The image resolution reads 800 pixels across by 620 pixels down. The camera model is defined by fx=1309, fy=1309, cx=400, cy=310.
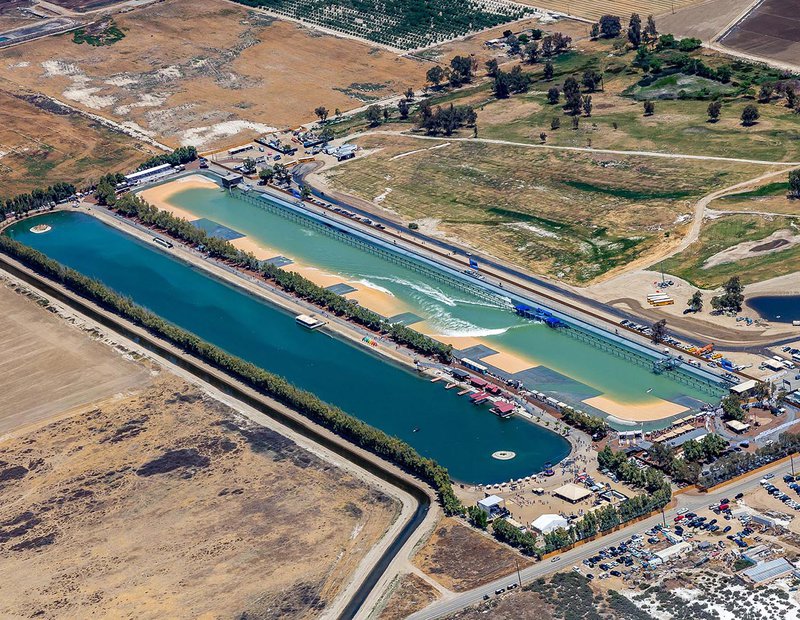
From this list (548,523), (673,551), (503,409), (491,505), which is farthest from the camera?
(503,409)

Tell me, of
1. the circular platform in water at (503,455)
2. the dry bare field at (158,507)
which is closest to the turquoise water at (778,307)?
the circular platform in water at (503,455)

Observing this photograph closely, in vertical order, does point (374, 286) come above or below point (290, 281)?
below

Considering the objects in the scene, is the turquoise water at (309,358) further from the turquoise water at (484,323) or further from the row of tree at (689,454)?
the turquoise water at (484,323)

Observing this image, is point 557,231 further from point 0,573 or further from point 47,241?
point 0,573

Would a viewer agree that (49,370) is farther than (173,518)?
Yes

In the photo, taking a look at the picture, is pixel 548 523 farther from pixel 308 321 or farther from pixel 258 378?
pixel 308 321

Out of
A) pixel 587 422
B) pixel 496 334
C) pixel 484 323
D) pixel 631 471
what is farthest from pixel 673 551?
pixel 484 323

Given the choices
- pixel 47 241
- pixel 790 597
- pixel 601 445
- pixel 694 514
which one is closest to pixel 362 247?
pixel 47 241
